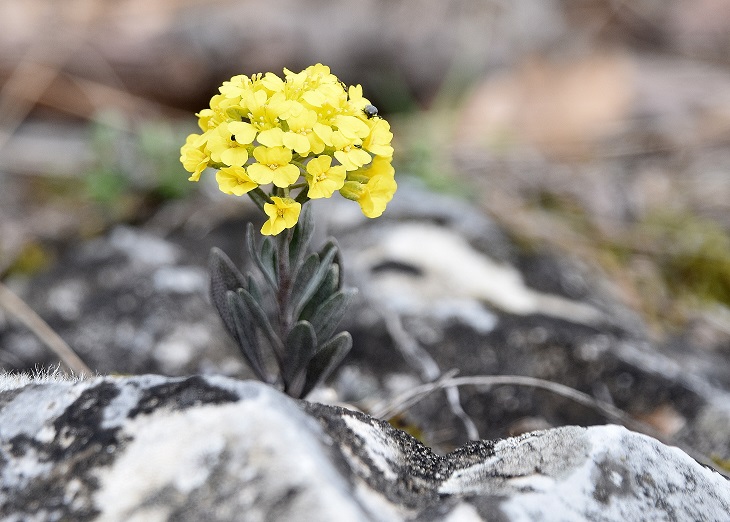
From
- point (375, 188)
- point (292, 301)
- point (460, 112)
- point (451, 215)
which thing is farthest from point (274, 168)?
point (460, 112)

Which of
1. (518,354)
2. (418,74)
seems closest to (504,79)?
(418,74)

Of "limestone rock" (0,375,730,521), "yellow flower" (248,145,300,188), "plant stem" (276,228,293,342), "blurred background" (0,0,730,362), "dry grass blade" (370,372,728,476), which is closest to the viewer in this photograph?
"limestone rock" (0,375,730,521)

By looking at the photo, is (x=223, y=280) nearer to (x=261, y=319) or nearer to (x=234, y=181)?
(x=261, y=319)

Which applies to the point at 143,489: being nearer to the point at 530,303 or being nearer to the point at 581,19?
the point at 530,303

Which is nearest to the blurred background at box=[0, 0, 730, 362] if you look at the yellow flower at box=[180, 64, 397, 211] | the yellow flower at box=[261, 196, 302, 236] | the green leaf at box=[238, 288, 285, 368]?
the green leaf at box=[238, 288, 285, 368]

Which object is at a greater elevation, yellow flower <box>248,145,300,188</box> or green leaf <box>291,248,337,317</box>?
yellow flower <box>248,145,300,188</box>

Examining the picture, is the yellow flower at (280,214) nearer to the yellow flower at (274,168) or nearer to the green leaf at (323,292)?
the yellow flower at (274,168)

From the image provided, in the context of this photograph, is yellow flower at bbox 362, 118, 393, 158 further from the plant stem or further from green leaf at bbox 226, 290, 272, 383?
green leaf at bbox 226, 290, 272, 383
